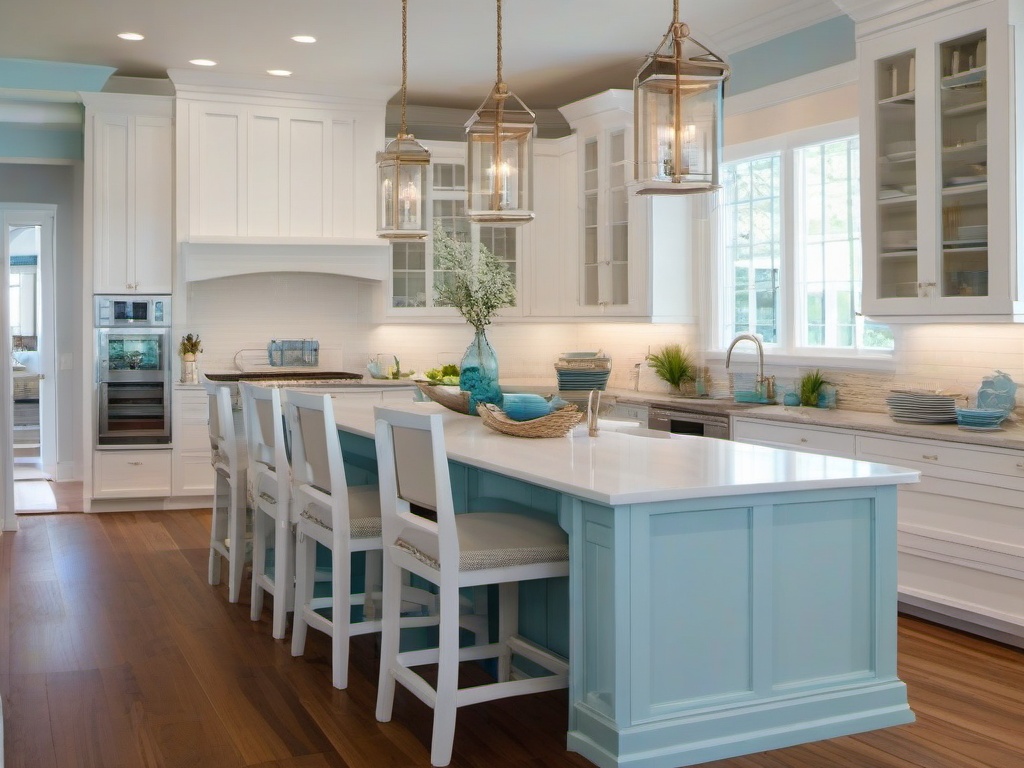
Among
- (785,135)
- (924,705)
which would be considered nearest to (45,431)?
(785,135)

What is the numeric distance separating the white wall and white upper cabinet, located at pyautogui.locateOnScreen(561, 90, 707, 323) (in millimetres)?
4335

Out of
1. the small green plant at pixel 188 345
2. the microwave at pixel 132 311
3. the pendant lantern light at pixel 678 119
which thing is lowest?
the small green plant at pixel 188 345

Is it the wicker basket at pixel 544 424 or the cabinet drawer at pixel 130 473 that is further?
the cabinet drawer at pixel 130 473

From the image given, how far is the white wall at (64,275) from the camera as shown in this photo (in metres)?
9.19

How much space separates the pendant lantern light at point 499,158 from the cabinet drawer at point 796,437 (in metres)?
1.99

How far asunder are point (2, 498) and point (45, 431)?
9.38 feet

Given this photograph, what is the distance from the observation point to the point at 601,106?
23.9 feet

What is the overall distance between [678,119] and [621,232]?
418cm

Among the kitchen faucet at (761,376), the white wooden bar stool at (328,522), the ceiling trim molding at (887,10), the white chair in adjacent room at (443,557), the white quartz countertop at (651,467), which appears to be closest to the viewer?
the white quartz countertop at (651,467)

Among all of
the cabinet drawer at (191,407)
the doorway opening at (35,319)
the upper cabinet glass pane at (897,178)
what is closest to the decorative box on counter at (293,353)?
the cabinet drawer at (191,407)

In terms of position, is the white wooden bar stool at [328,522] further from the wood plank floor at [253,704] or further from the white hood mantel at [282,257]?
the white hood mantel at [282,257]

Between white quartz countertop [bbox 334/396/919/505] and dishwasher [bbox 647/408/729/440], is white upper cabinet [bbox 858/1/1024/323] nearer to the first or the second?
dishwasher [bbox 647/408/729/440]

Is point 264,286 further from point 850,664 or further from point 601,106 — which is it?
point 850,664

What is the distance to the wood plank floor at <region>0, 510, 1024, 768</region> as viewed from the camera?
318cm
